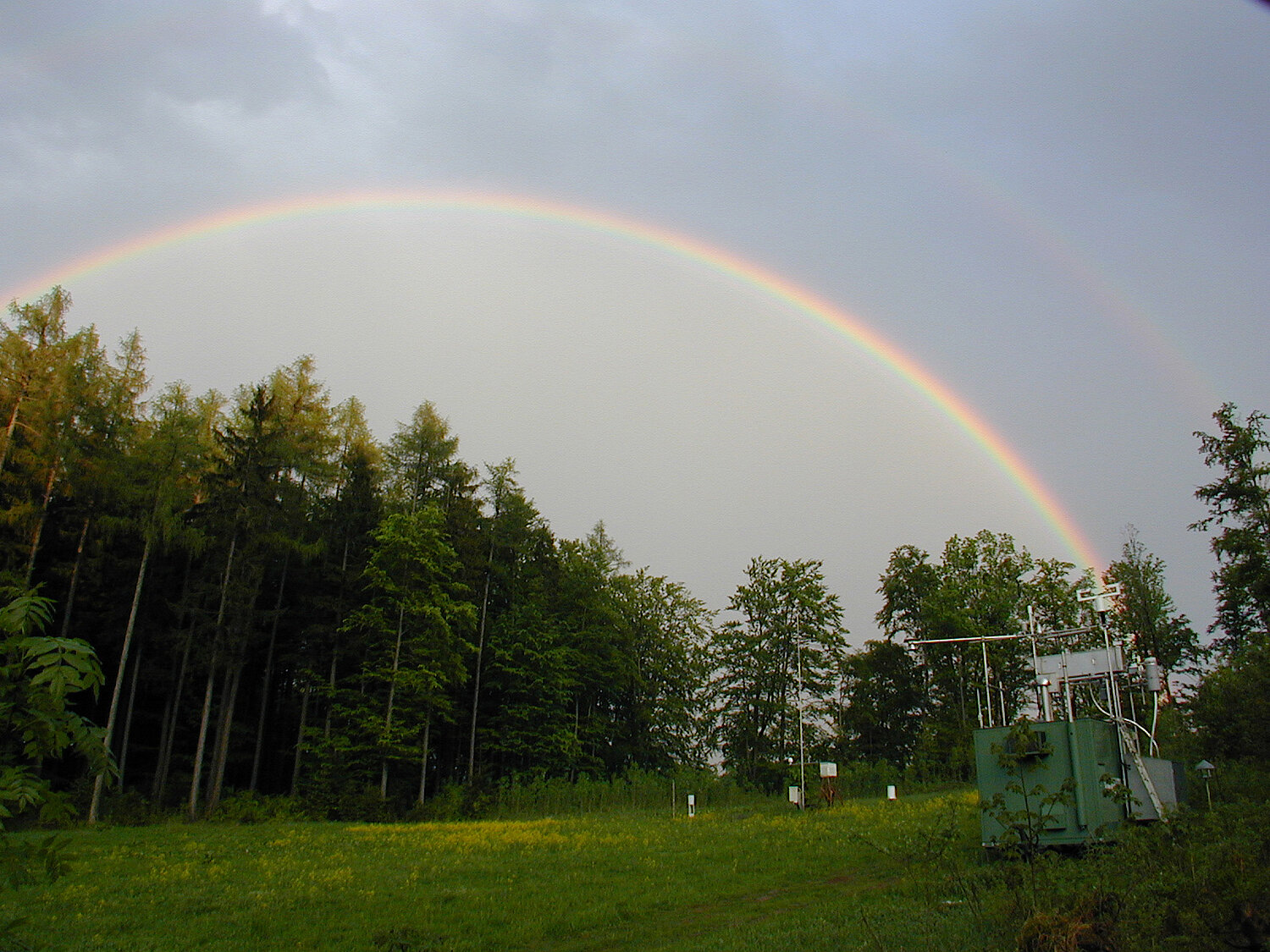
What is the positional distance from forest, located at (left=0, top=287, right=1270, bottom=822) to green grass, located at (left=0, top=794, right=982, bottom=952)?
23.4 ft

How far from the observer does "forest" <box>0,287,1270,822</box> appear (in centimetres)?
3378

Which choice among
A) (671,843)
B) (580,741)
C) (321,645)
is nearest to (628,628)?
(580,741)

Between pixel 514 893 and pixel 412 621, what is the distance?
29.3m

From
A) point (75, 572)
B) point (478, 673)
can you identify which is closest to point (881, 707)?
point (478, 673)

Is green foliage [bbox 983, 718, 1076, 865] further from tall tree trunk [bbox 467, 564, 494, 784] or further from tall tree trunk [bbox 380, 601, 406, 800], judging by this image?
tall tree trunk [bbox 467, 564, 494, 784]

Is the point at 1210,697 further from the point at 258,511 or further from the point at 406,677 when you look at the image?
the point at 258,511

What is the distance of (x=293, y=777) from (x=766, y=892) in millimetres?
32050

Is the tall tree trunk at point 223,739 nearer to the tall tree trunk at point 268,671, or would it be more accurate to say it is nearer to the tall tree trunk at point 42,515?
the tall tree trunk at point 268,671

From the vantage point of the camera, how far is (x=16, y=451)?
32.4 m

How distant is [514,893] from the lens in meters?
14.9

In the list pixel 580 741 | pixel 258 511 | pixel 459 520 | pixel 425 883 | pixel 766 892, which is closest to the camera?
pixel 766 892

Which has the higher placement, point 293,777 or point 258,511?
point 258,511

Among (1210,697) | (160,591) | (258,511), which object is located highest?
(258,511)

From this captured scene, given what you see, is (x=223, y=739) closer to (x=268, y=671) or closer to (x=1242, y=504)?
(x=268, y=671)
